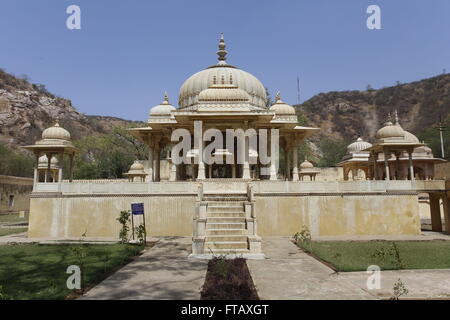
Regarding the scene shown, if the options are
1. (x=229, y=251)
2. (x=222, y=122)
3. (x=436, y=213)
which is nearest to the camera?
(x=229, y=251)

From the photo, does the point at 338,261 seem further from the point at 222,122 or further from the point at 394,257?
→ the point at 222,122

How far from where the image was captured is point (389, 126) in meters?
21.9

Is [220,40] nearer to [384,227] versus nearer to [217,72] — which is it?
[217,72]

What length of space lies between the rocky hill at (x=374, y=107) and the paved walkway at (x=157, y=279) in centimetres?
9129

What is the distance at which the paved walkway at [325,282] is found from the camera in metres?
6.97

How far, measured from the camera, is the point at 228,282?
7770 mm

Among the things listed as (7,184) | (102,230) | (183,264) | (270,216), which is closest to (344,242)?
(270,216)

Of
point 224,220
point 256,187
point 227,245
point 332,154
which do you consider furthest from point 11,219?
point 332,154

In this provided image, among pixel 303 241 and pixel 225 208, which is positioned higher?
pixel 225 208

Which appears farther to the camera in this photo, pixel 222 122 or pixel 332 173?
pixel 332 173

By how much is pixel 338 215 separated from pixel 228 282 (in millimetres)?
11817

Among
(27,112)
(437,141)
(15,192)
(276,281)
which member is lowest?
(276,281)

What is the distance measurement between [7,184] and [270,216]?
33.8 meters

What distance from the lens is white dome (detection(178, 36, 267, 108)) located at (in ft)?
84.3
